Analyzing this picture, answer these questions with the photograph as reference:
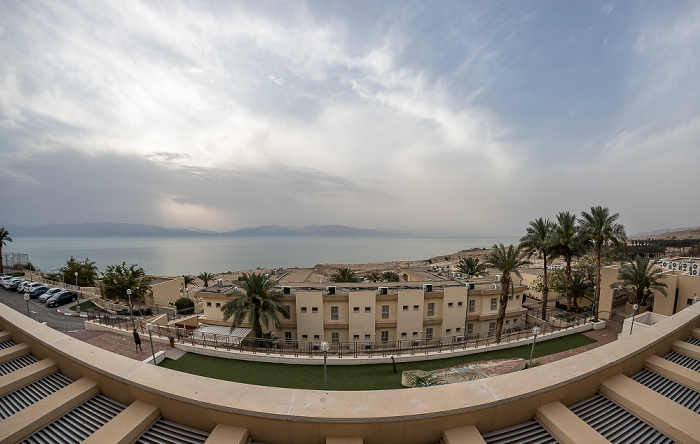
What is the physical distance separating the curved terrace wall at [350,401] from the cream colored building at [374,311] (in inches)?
730

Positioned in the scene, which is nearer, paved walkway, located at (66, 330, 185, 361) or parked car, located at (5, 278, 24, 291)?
paved walkway, located at (66, 330, 185, 361)

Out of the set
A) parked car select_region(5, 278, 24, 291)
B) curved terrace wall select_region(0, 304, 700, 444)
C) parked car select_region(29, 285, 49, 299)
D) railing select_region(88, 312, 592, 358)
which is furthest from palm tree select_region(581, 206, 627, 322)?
parked car select_region(5, 278, 24, 291)

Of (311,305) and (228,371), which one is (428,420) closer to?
(228,371)

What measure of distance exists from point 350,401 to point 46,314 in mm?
33342

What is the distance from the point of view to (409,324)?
2388 cm

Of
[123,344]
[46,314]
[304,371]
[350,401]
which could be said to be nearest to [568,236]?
[304,371]

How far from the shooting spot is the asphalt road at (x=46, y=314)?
67.8 ft

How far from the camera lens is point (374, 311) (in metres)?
23.2

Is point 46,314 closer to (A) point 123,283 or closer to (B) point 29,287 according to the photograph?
(A) point 123,283

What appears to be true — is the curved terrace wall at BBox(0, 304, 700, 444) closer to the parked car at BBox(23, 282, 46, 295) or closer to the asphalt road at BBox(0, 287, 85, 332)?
the asphalt road at BBox(0, 287, 85, 332)

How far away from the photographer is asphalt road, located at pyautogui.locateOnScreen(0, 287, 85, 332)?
20652 mm

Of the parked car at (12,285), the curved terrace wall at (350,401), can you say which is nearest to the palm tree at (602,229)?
the curved terrace wall at (350,401)

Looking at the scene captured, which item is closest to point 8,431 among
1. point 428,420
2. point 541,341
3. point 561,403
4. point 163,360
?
point 428,420

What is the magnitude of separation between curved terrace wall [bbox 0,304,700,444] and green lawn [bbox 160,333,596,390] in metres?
11.1
